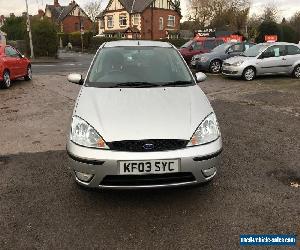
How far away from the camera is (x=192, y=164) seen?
352 centimetres

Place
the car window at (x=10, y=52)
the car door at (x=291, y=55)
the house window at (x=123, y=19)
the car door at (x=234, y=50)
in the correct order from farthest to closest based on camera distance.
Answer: the house window at (x=123, y=19) → the car door at (x=234, y=50) → the car door at (x=291, y=55) → the car window at (x=10, y=52)

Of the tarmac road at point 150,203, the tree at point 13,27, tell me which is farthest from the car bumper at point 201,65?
the tree at point 13,27

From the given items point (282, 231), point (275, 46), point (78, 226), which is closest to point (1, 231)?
point (78, 226)

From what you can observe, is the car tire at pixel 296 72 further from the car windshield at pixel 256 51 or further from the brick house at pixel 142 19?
the brick house at pixel 142 19

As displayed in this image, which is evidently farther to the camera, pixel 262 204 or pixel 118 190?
pixel 262 204

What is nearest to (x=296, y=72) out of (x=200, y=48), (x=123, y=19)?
(x=200, y=48)

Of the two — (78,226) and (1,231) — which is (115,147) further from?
(1,231)

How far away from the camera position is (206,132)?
3.79 meters

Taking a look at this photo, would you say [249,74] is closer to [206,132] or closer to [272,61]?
[272,61]

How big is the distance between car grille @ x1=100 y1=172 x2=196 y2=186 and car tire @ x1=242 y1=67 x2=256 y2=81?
11617mm

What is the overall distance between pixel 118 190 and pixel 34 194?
4.15 feet

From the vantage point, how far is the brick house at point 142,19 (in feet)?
183

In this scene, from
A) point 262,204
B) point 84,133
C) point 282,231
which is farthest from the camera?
point 262,204

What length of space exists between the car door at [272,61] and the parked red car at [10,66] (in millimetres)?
9068
